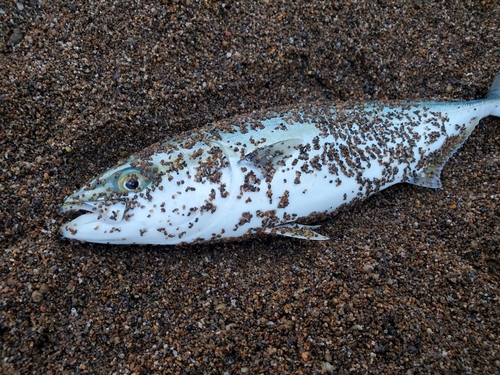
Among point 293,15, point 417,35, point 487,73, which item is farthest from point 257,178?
point 487,73

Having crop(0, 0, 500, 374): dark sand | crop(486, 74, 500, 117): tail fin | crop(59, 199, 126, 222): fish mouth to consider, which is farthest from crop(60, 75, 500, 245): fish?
crop(486, 74, 500, 117): tail fin

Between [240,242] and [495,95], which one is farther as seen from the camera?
[495,95]

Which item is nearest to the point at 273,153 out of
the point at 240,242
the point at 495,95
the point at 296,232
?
the point at 296,232

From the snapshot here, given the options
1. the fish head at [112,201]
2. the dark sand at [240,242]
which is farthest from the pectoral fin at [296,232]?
the fish head at [112,201]

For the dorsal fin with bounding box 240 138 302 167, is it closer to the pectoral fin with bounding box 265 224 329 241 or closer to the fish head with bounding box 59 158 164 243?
the pectoral fin with bounding box 265 224 329 241

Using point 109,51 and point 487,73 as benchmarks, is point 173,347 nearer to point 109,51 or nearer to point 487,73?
point 109,51

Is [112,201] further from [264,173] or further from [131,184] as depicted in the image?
[264,173]
